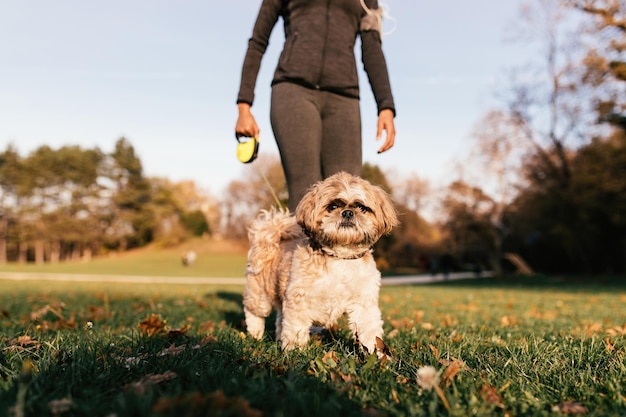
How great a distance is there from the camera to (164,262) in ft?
146

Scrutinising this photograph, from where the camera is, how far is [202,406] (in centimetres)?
161

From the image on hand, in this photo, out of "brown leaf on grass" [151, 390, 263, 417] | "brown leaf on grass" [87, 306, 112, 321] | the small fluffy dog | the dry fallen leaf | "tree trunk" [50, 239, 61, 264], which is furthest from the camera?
"tree trunk" [50, 239, 61, 264]

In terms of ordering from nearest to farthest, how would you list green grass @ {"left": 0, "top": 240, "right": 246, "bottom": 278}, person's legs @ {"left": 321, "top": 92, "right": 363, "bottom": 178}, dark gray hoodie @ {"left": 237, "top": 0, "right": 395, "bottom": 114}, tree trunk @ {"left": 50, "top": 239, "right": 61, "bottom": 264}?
dark gray hoodie @ {"left": 237, "top": 0, "right": 395, "bottom": 114} → person's legs @ {"left": 321, "top": 92, "right": 363, "bottom": 178} → green grass @ {"left": 0, "top": 240, "right": 246, "bottom": 278} → tree trunk @ {"left": 50, "top": 239, "right": 61, "bottom": 264}

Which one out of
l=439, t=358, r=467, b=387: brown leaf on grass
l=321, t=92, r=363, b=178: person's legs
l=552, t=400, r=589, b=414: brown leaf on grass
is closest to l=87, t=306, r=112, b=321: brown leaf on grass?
l=321, t=92, r=363, b=178: person's legs

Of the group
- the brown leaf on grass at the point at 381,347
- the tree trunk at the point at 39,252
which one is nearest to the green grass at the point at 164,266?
the tree trunk at the point at 39,252

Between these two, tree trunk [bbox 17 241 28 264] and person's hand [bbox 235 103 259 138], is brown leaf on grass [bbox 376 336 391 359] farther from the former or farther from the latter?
tree trunk [bbox 17 241 28 264]

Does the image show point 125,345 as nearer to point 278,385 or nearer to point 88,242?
point 278,385

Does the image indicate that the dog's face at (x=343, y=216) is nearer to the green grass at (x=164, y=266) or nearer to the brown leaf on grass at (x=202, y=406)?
the brown leaf on grass at (x=202, y=406)

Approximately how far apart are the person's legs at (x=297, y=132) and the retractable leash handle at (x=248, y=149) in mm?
203

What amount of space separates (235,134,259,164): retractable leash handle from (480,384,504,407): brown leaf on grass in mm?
2722

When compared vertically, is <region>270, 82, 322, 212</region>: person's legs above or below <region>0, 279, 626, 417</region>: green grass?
above

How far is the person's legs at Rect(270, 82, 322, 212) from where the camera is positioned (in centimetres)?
391

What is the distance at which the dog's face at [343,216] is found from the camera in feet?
10.2

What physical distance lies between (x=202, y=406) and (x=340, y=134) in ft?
9.49
